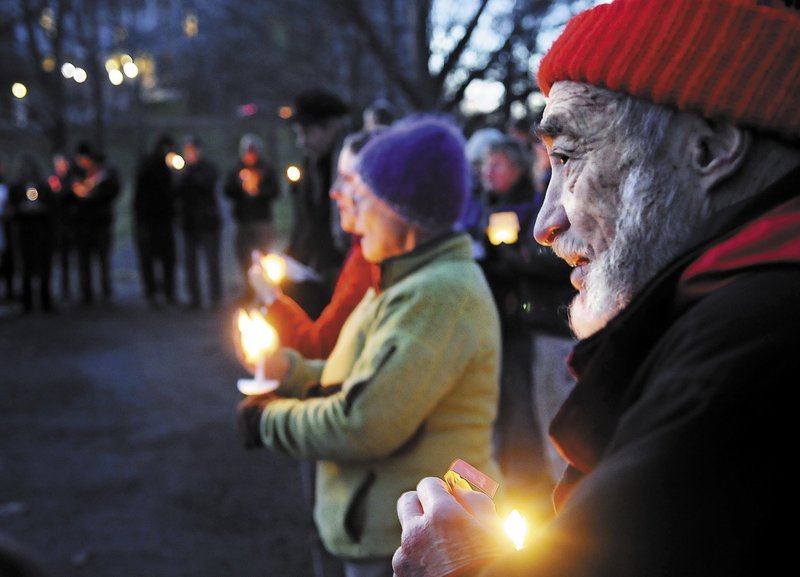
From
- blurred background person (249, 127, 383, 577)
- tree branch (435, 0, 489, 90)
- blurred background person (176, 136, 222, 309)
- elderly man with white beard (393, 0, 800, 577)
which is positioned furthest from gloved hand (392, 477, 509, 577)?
blurred background person (176, 136, 222, 309)

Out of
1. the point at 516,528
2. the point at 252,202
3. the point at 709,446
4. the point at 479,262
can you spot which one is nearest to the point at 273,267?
the point at 479,262

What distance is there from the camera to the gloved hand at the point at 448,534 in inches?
Result: 42.7

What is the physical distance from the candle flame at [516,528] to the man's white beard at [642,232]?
0.92 ft

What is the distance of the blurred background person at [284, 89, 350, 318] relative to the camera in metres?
5.13

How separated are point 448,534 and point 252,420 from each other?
69.0 inches

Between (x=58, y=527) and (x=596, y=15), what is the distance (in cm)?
491

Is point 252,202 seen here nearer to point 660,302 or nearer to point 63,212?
point 63,212

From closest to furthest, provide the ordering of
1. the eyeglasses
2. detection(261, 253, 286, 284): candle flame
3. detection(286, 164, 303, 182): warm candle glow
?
the eyeglasses
detection(261, 253, 286, 284): candle flame
detection(286, 164, 303, 182): warm candle glow

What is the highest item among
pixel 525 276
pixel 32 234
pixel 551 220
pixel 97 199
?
pixel 551 220

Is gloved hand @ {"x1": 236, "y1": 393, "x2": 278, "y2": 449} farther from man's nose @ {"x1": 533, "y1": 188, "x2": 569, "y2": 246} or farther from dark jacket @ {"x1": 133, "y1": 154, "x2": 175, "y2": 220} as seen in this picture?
dark jacket @ {"x1": 133, "y1": 154, "x2": 175, "y2": 220}

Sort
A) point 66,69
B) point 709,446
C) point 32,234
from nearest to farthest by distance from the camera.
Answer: point 709,446
point 32,234
point 66,69

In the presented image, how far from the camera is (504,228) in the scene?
16.7 ft

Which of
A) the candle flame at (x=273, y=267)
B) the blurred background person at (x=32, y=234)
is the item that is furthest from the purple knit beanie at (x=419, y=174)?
the blurred background person at (x=32, y=234)

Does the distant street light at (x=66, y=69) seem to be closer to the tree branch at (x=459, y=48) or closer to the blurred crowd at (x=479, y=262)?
the tree branch at (x=459, y=48)
